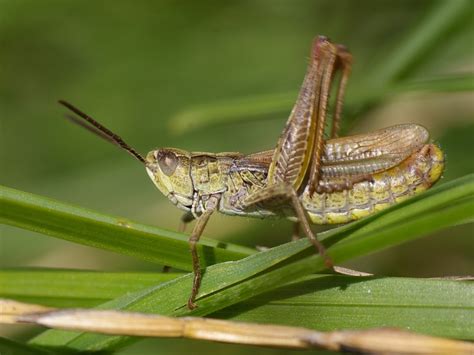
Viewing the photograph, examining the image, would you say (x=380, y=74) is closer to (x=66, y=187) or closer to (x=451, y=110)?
(x=451, y=110)

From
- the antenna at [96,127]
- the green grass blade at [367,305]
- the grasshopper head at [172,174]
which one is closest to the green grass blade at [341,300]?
the green grass blade at [367,305]

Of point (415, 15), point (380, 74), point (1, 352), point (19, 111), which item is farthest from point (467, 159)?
point (19, 111)

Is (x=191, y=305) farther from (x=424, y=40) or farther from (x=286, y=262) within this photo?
(x=424, y=40)

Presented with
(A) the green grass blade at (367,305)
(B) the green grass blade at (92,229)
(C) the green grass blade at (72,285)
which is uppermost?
(B) the green grass blade at (92,229)

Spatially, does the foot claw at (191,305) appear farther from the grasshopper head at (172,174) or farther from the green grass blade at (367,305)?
the grasshopper head at (172,174)

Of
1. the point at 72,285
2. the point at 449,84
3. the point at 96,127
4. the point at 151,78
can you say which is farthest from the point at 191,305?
the point at 151,78
